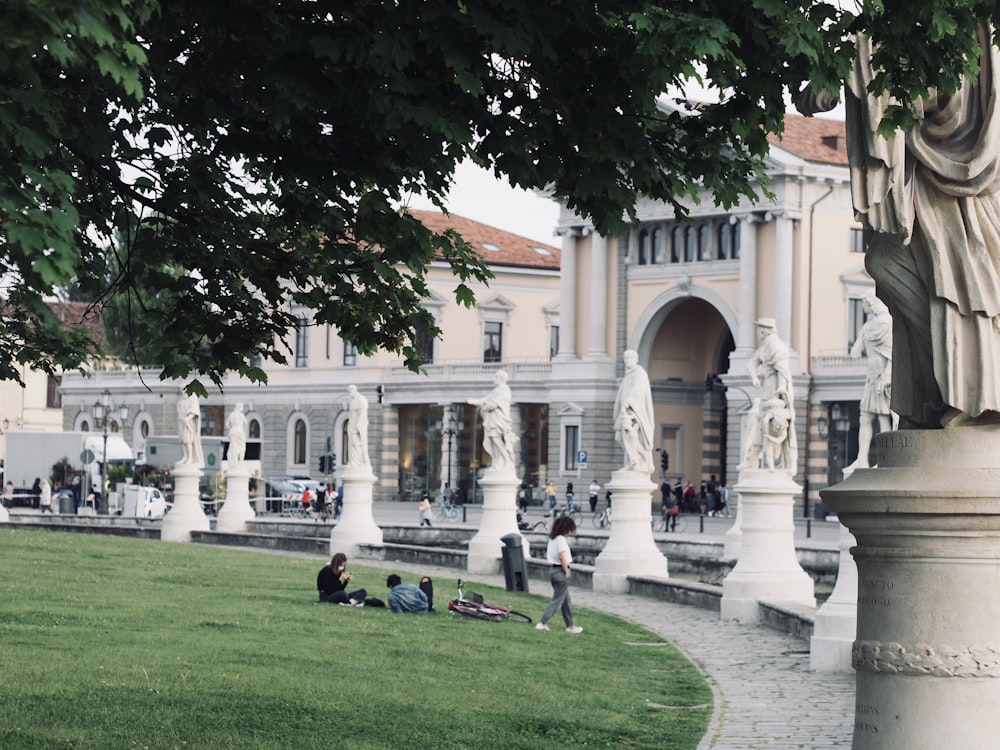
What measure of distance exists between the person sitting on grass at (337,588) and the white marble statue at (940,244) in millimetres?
15652

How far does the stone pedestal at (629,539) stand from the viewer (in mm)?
28406

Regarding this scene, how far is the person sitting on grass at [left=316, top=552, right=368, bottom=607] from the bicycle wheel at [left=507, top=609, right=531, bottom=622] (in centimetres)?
173

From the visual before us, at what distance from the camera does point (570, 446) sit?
236 feet

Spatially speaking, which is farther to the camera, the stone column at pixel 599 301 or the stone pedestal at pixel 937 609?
the stone column at pixel 599 301

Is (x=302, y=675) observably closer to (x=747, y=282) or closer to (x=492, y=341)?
(x=747, y=282)

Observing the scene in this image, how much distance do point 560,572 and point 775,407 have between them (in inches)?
166

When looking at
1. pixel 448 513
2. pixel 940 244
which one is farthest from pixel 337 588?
pixel 448 513

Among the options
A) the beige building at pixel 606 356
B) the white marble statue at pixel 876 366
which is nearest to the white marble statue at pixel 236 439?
the beige building at pixel 606 356

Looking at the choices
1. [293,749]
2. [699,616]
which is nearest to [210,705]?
[293,749]

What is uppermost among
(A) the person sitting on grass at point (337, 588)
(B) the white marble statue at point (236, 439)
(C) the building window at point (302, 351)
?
(C) the building window at point (302, 351)

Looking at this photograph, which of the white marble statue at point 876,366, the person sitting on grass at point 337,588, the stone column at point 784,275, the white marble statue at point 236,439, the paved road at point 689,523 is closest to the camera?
the white marble statue at point 876,366

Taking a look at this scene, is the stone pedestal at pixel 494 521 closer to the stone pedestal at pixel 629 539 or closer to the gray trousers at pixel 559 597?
the stone pedestal at pixel 629 539

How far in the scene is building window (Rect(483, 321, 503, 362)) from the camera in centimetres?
8288

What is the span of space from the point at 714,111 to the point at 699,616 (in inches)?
645
